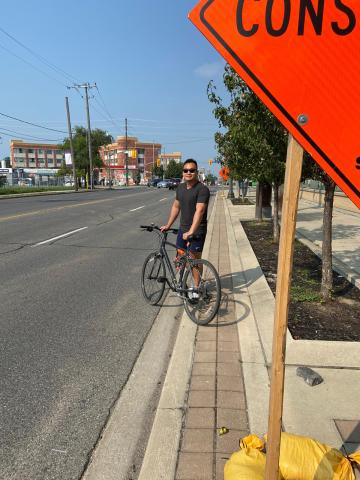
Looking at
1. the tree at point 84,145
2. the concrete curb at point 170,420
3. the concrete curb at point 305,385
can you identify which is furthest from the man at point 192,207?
the tree at point 84,145

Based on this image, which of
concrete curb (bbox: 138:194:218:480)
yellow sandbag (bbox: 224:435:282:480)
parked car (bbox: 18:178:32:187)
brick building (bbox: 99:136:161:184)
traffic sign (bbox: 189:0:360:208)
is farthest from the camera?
brick building (bbox: 99:136:161:184)

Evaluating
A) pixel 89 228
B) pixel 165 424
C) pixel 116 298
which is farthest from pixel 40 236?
pixel 165 424

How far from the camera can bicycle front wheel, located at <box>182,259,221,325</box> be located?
4.18 metres

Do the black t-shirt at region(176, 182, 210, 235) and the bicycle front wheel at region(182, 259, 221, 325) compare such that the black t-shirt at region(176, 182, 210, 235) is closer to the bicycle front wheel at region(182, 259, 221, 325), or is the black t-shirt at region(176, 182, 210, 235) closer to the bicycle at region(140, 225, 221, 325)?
the bicycle at region(140, 225, 221, 325)

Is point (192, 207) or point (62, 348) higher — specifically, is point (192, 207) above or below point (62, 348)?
above

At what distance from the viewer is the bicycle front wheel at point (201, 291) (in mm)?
4176

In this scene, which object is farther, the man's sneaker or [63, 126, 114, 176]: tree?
[63, 126, 114, 176]: tree

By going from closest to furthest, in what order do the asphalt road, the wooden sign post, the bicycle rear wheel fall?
the wooden sign post < the asphalt road < the bicycle rear wheel

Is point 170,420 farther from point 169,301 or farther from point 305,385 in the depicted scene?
point 169,301

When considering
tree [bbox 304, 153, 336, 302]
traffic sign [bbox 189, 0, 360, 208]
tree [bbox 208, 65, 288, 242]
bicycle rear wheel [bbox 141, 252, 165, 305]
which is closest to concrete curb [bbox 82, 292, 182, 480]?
bicycle rear wheel [bbox 141, 252, 165, 305]

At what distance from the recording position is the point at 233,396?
2781 millimetres

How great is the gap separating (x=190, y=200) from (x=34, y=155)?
132150mm

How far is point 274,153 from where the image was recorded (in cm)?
599

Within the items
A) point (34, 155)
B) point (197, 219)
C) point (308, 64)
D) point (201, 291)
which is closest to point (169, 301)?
point (201, 291)
